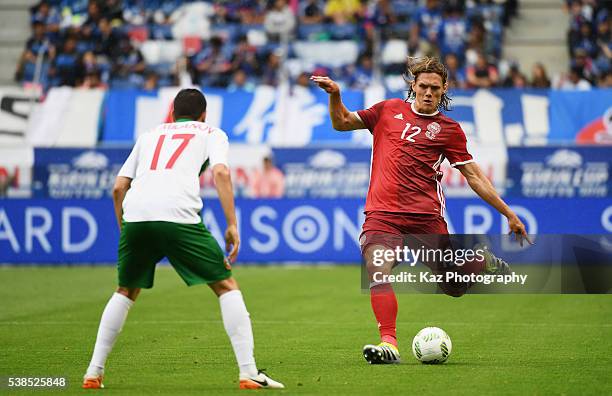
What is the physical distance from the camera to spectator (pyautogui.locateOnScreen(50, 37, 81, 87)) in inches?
1065

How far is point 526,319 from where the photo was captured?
1270cm

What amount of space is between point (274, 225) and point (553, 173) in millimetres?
5800

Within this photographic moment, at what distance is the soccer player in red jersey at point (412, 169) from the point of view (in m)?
9.12

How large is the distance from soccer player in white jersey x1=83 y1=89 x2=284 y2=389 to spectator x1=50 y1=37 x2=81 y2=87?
20012mm

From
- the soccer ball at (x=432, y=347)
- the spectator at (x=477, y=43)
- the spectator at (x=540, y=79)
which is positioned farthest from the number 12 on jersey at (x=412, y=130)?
the spectator at (x=477, y=43)

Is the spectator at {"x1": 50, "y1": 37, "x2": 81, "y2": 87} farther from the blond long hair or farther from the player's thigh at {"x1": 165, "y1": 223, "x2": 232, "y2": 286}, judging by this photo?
the player's thigh at {"x1": 165, "y1": 223, "x2": 232, "y2": 286}

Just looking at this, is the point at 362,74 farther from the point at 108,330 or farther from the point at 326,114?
the point at 108,330

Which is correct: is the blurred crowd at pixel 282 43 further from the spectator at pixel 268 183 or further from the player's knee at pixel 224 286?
the player's knee at pixel 224 286

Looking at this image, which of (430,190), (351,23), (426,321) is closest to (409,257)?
(430,190)

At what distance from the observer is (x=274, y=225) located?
826 inches

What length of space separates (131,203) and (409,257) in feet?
8.66

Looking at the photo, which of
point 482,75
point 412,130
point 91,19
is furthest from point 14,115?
point 412,130

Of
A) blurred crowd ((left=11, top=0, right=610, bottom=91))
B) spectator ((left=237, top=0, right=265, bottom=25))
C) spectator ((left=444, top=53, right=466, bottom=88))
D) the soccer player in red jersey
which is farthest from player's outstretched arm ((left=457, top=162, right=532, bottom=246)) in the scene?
spectator ((left=237, top=0, right=265, bottom=25))

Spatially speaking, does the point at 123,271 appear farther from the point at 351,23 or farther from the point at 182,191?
the point at 351,23
